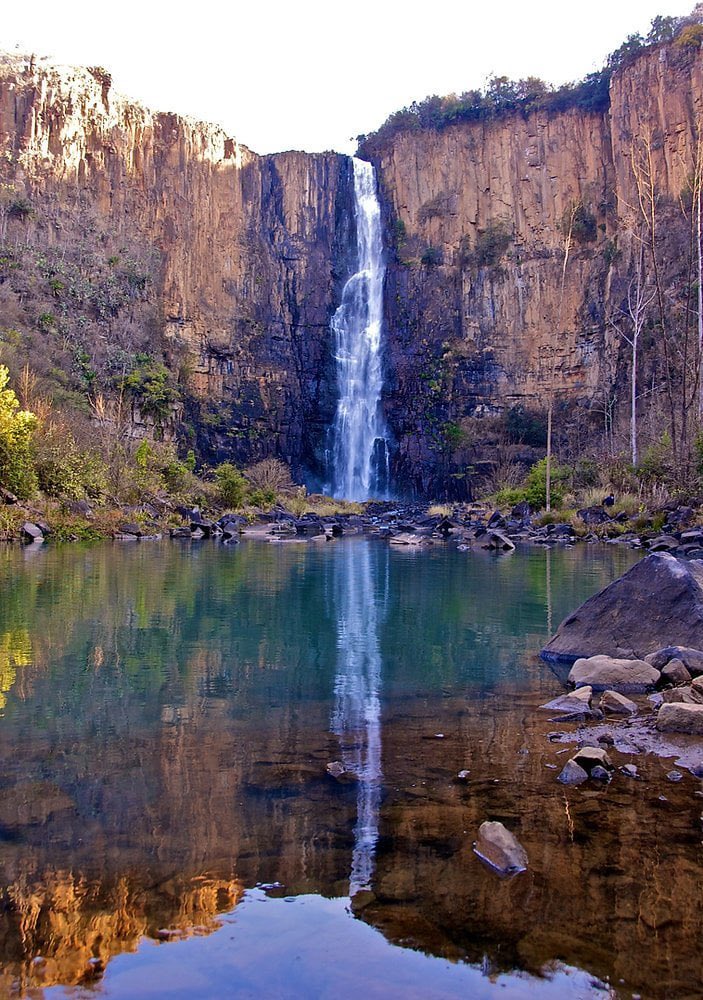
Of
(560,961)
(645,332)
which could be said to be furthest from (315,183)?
(560,961)

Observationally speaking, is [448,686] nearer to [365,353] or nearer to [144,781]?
[144,781]

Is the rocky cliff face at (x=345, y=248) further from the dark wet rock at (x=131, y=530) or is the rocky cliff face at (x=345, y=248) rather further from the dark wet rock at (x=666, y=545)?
the dark wet rock at (x=666, y=545)

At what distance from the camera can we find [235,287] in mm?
47344

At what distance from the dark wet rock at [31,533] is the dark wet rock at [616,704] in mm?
16879

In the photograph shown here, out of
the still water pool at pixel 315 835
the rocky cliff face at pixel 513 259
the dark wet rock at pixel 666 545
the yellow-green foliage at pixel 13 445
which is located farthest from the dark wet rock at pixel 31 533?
the rocky cliff face at pixel 513 259

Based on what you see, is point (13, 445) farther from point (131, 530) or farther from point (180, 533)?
point (180, 533)

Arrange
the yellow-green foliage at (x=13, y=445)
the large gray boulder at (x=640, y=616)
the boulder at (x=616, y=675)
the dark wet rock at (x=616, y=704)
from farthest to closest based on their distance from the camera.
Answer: the yellow-green foliage at (x=13, y=445) → the large gray boulder at (x=640, y=616) → the boulder at (x=616, y=675) → the dark wet rock at (x=616, y=704)

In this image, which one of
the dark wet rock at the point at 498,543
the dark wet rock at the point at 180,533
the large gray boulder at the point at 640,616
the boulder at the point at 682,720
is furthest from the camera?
A: the dark wet rock at the point at 180,533

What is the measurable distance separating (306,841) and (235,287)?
47082 millimetres

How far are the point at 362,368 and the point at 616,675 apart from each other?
Answer: 136 ft

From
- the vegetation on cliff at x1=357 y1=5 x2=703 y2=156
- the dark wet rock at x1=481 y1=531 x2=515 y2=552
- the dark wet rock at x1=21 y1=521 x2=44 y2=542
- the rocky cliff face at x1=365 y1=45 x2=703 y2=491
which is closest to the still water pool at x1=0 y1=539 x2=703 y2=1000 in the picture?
the dark wet rock at x1=481 y1=531 x2=515 y2=552

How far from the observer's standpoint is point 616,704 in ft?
15.7

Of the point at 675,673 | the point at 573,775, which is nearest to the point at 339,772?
the point at 573,775

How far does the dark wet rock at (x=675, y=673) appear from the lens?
213 inches
